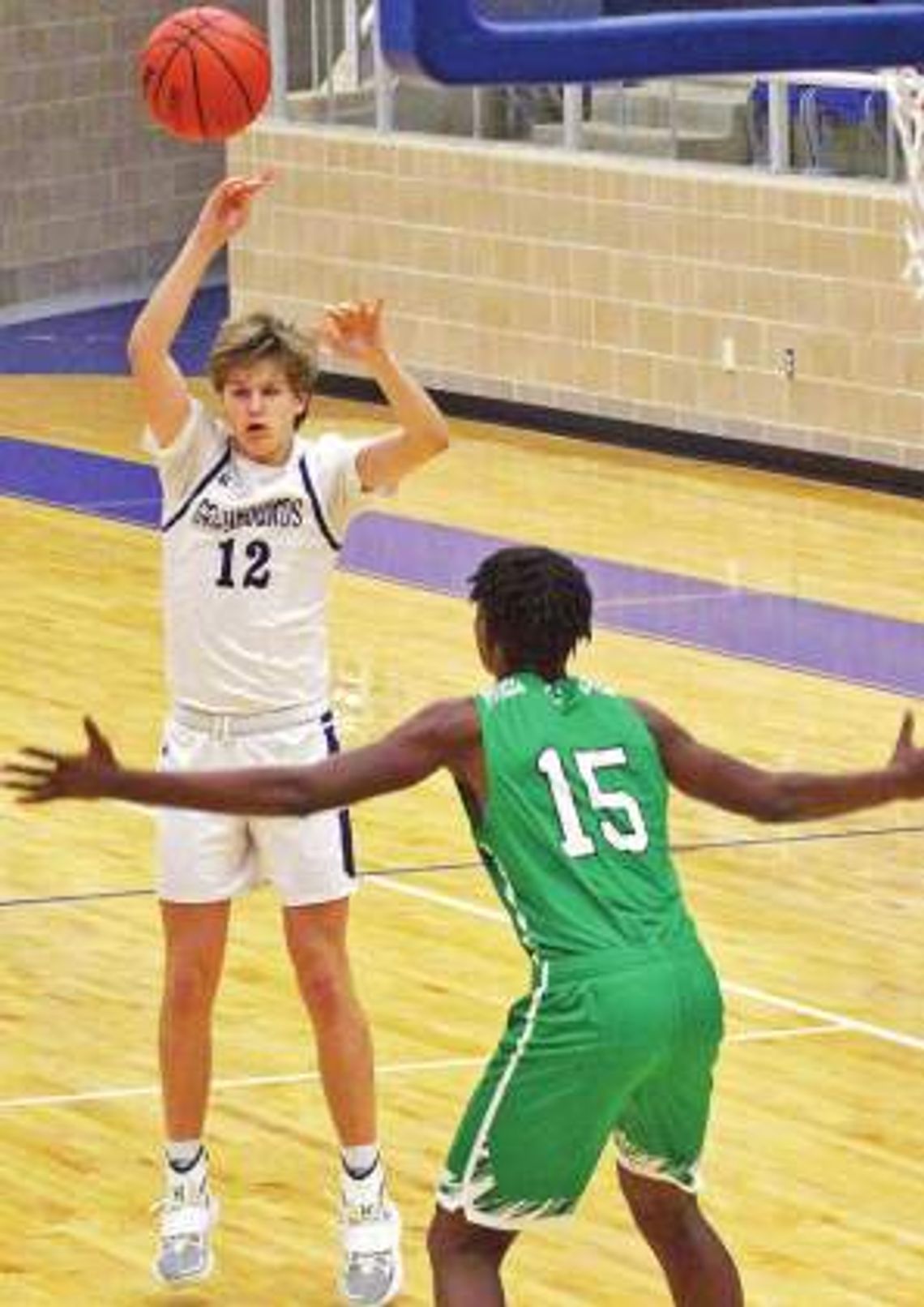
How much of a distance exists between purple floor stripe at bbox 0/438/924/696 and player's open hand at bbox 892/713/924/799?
7072mm

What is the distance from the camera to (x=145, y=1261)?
770 cm

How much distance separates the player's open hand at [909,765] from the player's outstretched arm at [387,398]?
1684 millimetres

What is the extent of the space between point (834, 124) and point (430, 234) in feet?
9.08

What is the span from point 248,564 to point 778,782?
5.77 ft

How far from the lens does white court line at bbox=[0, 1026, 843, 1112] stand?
8742 mm

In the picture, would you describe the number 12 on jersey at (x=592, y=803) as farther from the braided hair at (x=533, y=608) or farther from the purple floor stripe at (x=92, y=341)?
the purple floor stripe at (x=92, y=341)

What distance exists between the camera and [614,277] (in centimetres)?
1808

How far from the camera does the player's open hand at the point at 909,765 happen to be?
5871 millimetres

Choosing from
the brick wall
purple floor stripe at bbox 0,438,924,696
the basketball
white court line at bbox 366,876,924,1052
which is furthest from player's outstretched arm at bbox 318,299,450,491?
the brick wall

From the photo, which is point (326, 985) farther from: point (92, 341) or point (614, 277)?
point (92, 341)

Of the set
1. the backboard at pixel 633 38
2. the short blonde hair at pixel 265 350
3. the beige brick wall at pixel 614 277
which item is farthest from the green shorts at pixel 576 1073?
the beige brick wall at pixel 614 277

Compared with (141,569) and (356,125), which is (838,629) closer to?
(141,569)

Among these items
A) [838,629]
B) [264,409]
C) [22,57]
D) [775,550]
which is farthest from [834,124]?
[264,409]

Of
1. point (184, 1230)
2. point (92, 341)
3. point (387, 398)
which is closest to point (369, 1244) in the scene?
point (184, 1230)
